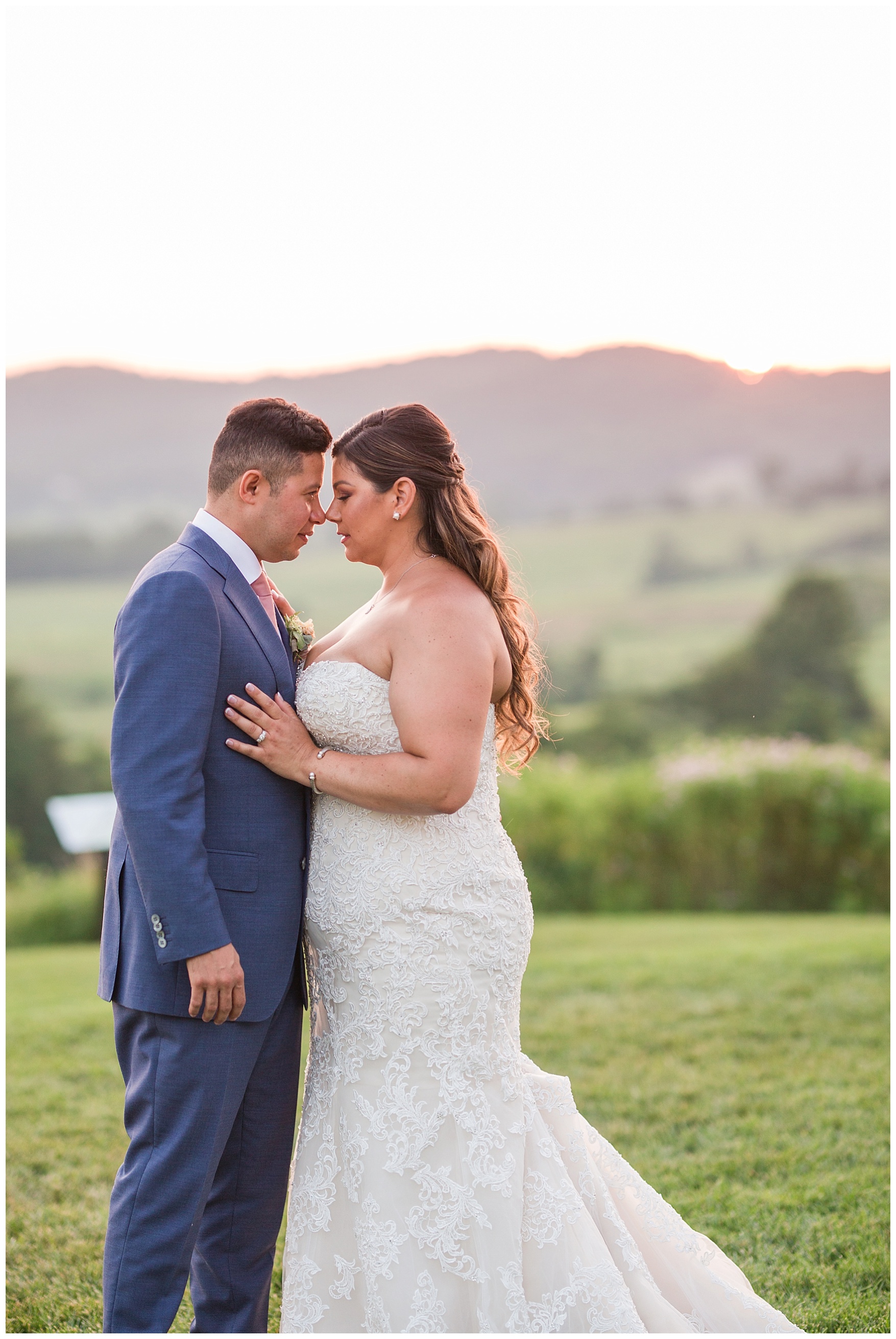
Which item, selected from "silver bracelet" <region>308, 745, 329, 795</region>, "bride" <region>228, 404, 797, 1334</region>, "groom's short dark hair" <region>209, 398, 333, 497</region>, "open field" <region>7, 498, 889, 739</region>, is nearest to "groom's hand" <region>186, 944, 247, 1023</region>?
"bride" <region>228, 404, 797, 1334</region>

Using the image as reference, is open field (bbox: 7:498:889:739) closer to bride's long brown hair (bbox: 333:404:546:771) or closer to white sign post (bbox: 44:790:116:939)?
white sign post (bbox: 44:790:116:939)

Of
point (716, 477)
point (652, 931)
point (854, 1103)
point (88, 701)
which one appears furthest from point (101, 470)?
point (854, 1103)

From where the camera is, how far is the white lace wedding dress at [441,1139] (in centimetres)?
282

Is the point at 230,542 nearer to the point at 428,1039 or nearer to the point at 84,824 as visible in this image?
the point at 428,1039

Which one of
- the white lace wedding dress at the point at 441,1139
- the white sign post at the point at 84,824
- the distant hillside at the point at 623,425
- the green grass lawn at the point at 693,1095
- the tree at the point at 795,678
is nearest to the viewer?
the white lace wedding dress at the point at 441,1139

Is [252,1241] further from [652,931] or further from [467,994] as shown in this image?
[652,931]

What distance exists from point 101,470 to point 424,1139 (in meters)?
15.8

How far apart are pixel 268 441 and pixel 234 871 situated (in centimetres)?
122

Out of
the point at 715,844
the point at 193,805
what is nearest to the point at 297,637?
the point at 193,805

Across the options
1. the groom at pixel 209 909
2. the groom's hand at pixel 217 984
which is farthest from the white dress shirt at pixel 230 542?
the groom's hand at pixel 217 984

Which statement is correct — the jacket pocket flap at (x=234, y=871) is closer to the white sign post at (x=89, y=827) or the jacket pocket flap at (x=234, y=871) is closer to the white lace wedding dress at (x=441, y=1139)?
the white lace wedding dress at (x=441, y=1139)

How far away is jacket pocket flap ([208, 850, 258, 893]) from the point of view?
2836mm

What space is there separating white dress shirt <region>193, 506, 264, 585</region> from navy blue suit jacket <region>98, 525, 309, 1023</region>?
0.03m

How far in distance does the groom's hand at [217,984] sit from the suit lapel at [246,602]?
29.9 inches
